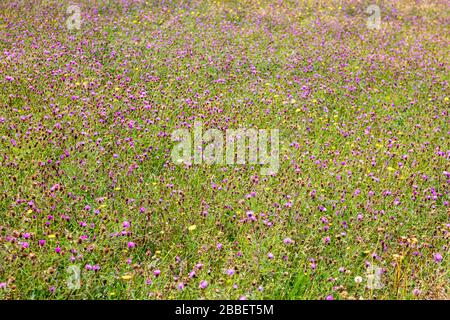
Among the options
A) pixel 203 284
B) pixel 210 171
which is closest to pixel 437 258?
pixel 203 284

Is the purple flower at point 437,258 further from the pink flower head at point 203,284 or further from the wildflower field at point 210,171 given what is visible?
the pink flower head at point 203,284

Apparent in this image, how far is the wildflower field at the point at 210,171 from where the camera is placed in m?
3.36

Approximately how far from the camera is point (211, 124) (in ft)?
18.1

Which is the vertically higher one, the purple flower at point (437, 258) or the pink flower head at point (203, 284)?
the pink flower head at point (203, 284)

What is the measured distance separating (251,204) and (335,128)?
8.10 ft

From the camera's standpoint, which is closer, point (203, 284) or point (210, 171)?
point (203, 284)

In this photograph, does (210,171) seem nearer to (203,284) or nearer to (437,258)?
(203,284)

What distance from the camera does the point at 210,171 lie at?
15.5 feet

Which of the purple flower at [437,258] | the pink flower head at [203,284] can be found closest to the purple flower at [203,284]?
the pink flower head at [203,284]

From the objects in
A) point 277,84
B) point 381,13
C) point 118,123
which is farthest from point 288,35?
point 118,123

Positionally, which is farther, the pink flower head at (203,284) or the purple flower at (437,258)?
the purple flower at (437,258)

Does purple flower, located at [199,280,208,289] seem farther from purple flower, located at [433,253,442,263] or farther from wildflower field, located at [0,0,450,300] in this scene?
purple flower, located at [433,253,442,263]

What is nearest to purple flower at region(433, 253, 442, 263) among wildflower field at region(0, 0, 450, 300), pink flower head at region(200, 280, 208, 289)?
wildflower field at region(0, 0, 450, 300)

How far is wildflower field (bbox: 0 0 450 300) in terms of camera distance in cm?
336
